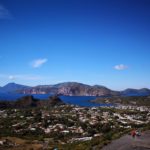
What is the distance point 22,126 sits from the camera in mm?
72562

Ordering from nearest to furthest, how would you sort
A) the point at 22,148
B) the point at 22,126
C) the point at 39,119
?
1. the point at 22,148
2. the point at 22,126
3. the point at 39,119

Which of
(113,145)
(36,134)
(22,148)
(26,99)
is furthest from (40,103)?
(113,145)

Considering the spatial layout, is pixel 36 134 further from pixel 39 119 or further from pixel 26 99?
pixel 26 99

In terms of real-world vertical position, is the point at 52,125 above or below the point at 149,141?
below

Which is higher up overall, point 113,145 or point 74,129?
point 113,145

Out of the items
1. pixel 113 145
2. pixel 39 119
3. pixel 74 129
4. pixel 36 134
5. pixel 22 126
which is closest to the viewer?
pixel 113 145

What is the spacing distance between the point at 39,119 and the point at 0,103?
55.4 m

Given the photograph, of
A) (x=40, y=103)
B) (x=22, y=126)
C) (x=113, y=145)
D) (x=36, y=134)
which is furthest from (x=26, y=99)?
(x=113, y=145)

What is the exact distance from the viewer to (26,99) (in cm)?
15175

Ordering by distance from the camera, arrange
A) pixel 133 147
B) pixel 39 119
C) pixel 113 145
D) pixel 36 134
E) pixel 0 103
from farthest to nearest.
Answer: pixel 0 103 < pixel 39 119 < pixel 36 134 < pixel 113 145 < pixel 133 147

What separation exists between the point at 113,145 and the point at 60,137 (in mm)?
38537

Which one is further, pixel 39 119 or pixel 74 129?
pixel 39 119

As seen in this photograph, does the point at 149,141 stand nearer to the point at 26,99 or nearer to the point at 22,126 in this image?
the point at 22,126

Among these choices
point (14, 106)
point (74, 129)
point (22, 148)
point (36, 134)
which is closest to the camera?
point (22, 148)
